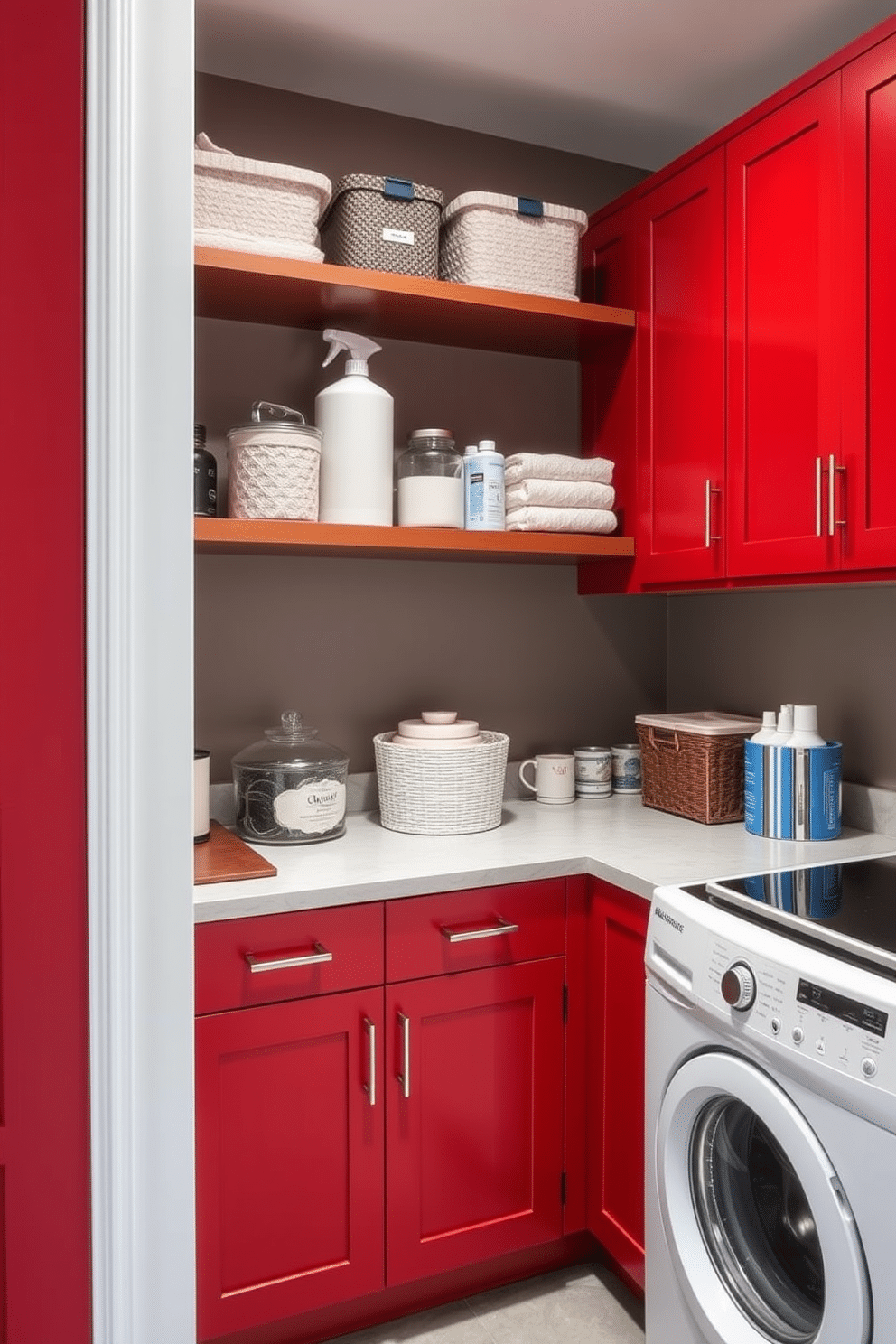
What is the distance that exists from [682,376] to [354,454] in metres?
0.71

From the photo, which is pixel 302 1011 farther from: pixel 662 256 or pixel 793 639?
pixel 662 256

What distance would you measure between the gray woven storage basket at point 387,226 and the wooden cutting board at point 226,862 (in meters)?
1.16

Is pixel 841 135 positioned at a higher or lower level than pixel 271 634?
higher

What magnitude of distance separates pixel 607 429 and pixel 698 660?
64cm

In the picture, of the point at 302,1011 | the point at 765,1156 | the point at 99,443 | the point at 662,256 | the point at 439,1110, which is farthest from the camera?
the point at 662,256

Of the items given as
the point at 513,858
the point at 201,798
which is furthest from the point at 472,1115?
the point at 201,798

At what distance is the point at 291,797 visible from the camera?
1921 millimetres

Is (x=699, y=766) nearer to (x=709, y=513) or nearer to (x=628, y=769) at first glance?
(x=628, y=769)

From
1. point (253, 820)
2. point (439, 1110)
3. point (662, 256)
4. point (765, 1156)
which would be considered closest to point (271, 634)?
point (253, 820)

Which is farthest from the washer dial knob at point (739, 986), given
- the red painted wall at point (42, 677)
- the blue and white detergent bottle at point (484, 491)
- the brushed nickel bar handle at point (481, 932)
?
the blue and white detergent bottle at point (484, 491)

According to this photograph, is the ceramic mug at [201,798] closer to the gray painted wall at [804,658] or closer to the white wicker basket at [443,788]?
the white wicker basket at [443,788]

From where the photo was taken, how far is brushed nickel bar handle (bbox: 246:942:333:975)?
5.23ft

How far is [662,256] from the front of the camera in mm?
2107

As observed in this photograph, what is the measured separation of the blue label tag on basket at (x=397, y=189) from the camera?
6.39ft
